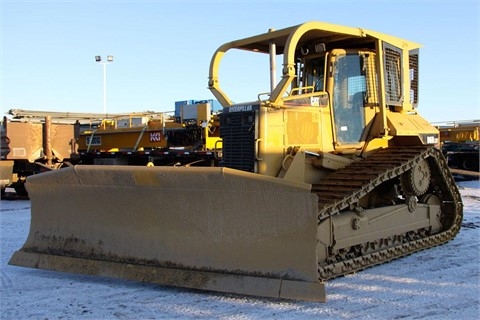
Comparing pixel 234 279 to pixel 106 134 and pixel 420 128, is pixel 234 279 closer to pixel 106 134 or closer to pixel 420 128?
pixel 420 128

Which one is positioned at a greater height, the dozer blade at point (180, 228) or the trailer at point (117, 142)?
the trailer at point (117, 142)

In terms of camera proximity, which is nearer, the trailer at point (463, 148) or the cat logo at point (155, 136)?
the cat logo at point (155, 136)

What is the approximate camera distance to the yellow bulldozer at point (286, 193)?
16.3ft

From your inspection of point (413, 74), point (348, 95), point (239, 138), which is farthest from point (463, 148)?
point (239, 138)

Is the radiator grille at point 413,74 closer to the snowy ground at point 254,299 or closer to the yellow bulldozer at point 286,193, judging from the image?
the yellow bulldozer at point 286,193

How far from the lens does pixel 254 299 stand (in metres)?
4.93

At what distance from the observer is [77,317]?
4477 millimetres

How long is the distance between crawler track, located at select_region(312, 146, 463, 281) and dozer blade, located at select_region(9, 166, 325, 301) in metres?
0.59

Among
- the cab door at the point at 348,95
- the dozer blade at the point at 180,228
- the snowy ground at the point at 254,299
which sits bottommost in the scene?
the snowy ground at the point at 254,299

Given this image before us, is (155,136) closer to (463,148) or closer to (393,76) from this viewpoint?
(393,76)

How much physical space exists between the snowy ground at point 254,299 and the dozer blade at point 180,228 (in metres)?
0.14

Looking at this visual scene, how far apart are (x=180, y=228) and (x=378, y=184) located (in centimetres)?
254

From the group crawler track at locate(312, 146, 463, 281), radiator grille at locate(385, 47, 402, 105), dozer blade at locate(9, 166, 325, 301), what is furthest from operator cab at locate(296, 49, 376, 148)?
dozer blade at locate(9, 166, 325, 301)

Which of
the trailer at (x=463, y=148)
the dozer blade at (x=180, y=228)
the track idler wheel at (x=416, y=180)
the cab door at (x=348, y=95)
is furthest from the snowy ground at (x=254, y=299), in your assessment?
the trailer at (x=463, y=148)
